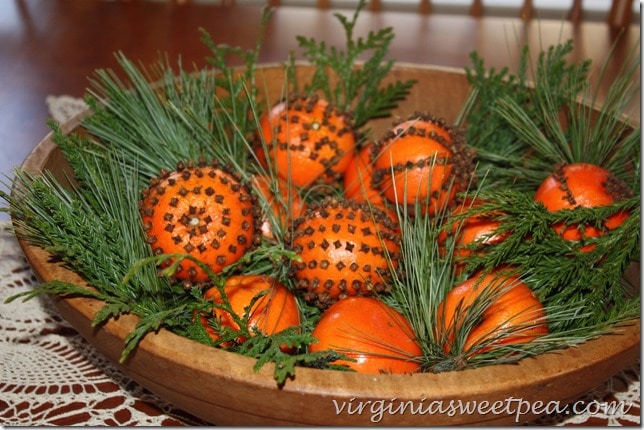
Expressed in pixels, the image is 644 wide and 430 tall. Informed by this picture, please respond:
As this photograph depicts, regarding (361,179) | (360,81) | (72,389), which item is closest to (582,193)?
(361,179)

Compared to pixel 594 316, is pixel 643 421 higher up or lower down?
lower down

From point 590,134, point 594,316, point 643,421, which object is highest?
point 590,134

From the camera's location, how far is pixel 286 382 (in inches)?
21.2

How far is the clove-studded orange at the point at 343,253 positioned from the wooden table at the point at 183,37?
68 cm

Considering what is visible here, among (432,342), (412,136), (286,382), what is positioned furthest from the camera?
(412,136)

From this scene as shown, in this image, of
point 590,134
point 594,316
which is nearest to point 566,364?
point 594,316

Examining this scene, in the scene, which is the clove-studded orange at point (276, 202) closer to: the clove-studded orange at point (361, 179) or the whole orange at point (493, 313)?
the clove-studded orange at point (361, 179)

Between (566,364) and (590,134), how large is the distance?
394mm

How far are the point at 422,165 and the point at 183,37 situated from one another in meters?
0.87

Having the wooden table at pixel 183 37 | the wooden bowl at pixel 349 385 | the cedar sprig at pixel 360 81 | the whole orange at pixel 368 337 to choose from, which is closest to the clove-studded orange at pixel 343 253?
the whole orange at pixel 368 337

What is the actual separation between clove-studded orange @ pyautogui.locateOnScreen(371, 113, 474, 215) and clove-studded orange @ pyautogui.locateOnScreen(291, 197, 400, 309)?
6cm

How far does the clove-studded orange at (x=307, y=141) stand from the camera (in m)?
0.82

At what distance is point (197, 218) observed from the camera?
70cm

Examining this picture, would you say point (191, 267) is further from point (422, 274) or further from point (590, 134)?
point (590, 134)
